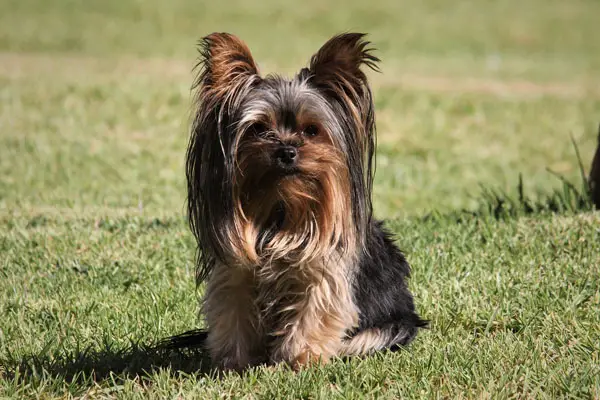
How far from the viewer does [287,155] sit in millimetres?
4352

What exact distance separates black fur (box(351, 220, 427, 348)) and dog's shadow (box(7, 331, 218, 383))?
0.84m

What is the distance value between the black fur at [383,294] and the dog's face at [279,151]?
39 centimetres

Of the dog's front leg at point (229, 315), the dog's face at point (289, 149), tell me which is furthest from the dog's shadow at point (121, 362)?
the dog's face at point (289, 149)

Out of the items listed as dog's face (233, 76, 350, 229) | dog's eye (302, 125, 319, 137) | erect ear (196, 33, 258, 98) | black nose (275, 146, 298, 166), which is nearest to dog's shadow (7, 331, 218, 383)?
dog's face (233, 76, 350, 229)

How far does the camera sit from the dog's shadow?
4789 mm

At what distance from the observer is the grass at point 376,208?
471 cm

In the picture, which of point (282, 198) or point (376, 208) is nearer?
point (282, 198)

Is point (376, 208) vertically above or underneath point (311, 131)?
underneath

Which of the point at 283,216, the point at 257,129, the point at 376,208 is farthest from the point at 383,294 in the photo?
the point at 376,208

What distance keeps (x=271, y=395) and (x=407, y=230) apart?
3375 mm

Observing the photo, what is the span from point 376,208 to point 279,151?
Answer: 7.12 m

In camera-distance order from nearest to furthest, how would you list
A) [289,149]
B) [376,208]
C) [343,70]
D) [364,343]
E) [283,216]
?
[289,149] → [343,70] → [283,216] → [364,343] → [376,208]

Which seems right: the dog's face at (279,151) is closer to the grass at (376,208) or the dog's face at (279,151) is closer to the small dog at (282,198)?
the small dog at (282,198)

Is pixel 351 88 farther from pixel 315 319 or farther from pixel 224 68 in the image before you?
pixel 315 319
